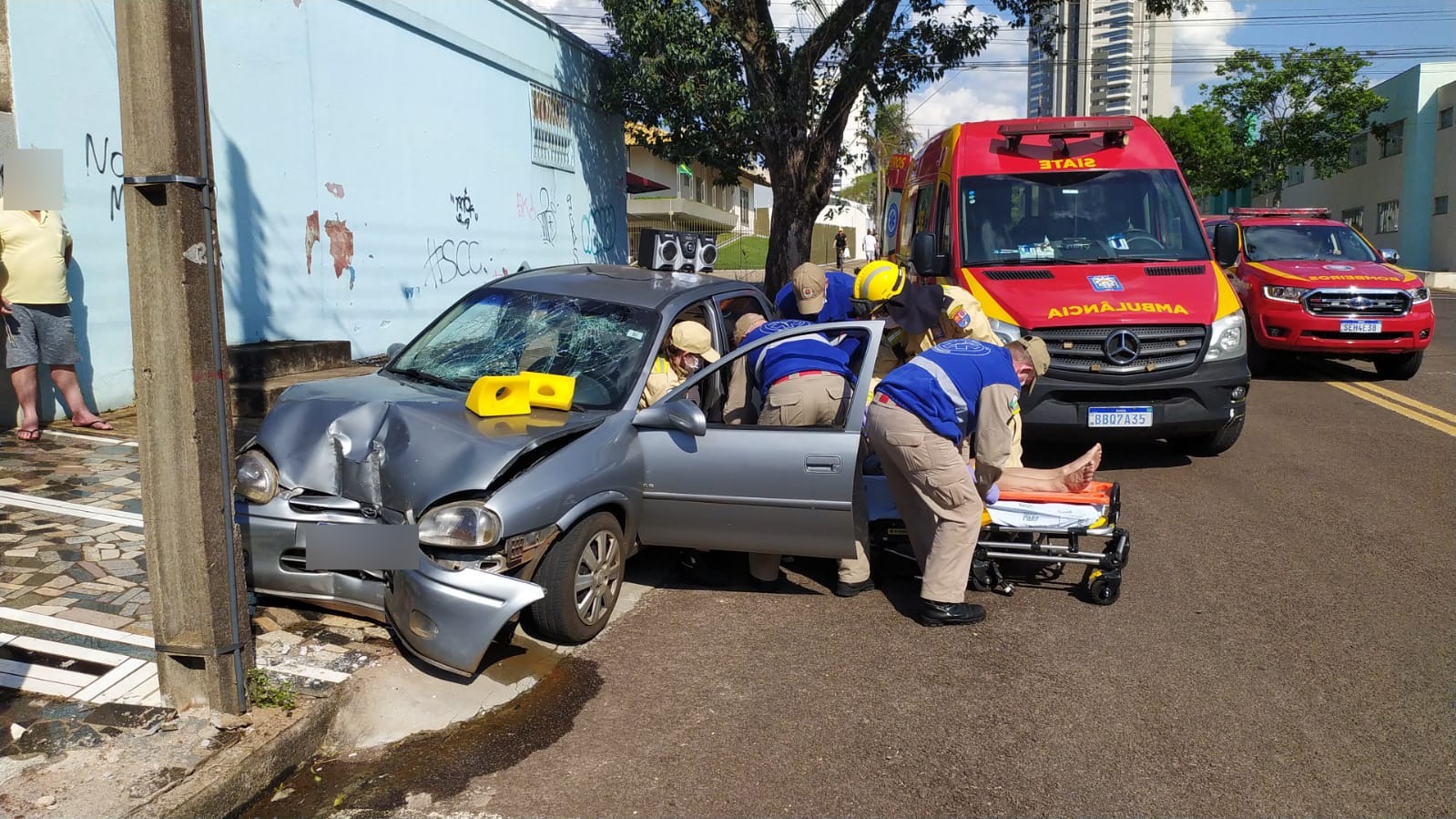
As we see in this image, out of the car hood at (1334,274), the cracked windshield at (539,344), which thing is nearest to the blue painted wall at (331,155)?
the cracked windshield at (539,344)

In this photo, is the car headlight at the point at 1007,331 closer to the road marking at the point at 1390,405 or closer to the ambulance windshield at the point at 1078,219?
the ambulance windshield at the point at 1078,219

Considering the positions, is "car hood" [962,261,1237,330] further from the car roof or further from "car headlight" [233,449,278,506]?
"car headlight" [233,449,278,506]

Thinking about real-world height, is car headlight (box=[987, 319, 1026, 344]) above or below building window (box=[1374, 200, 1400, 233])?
below

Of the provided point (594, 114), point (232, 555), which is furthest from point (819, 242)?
point (232, 555)

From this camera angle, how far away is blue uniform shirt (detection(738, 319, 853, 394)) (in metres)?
5.54

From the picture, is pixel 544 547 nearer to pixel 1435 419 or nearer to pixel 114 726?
pixel 114 726

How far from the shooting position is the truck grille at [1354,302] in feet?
37.9

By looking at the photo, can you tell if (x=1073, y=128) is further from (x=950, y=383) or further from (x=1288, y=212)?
(x=1288, y=212)

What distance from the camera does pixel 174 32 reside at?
3.54 meters

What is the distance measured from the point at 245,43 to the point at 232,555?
728 cm

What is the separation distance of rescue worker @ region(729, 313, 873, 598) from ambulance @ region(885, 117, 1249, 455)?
8.06 feet

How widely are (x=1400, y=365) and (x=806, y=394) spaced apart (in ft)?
32.3

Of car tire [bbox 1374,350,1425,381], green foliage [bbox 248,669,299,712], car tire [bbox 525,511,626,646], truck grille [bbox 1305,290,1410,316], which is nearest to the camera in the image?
green foliage [bbox 248,669,299,712]

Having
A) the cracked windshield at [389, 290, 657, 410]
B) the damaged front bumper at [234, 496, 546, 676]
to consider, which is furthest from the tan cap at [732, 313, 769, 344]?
the damaged front bumper at [234, 496, 546, 676]
